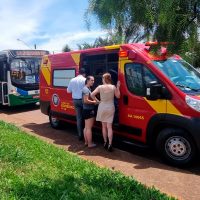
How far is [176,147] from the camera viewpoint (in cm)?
630

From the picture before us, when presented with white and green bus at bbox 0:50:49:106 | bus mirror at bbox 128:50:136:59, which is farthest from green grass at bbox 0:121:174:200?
white and green bus at bbox 0:50:49:106

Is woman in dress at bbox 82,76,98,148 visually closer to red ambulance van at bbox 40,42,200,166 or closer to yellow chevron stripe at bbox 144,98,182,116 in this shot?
red ambulance van at bbox 40,42,200,166

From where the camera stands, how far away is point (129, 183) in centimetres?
479

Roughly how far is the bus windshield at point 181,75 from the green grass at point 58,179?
7.42 ft

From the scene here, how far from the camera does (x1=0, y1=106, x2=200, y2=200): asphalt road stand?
5.24 meters

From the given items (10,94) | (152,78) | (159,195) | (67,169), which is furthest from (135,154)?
(10,94)

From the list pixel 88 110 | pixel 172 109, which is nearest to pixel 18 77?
pixel 88 110

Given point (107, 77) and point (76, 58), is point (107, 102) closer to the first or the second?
point (107, 77)

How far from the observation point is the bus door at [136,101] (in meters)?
6.68

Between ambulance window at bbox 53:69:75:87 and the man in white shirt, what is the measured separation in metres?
0.60

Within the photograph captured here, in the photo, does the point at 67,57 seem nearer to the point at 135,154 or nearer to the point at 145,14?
the point at 135,154

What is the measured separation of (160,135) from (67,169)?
2.08 meters

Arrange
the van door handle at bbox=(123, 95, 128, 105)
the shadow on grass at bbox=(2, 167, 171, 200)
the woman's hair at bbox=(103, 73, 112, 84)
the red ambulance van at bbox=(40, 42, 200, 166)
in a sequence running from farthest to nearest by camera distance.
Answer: the woman's hair at bbox=(103, 73, 112, 84)
the van door handle at bbox=(123, 95, 128, 105)
the red ambulance van at bbox=(40, 42, 200, 166)
the shadow on grass at bbox=(2, 167, 171, 200)

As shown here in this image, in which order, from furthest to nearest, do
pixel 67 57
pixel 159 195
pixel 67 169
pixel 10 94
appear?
pixel 10 94 → pixel 67 57 → pixel 67 169 → pixel 159 195
